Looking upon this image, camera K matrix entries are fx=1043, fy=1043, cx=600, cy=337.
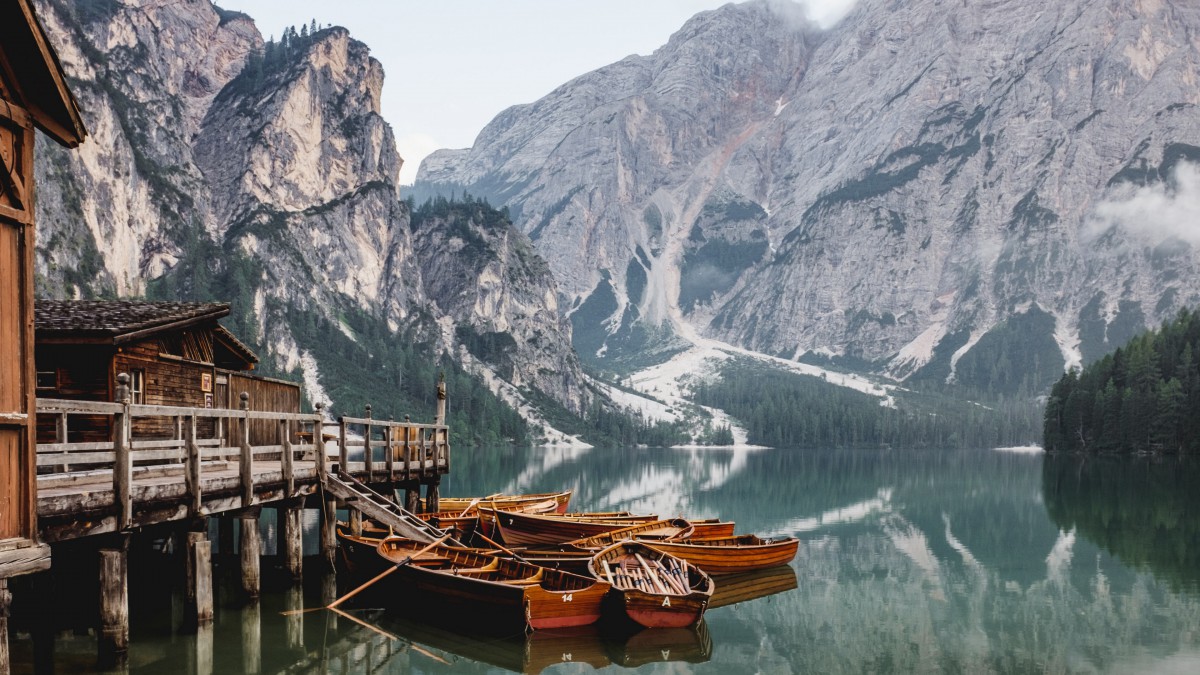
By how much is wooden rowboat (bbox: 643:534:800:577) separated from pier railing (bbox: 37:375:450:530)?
11396mm

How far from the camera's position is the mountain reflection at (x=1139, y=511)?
157ft

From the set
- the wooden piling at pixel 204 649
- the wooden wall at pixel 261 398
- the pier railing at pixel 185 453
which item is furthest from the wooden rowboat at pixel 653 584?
the wooden wall at pixel 261 398

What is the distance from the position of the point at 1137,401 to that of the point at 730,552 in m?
124

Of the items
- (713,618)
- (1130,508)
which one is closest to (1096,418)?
(1130,508)

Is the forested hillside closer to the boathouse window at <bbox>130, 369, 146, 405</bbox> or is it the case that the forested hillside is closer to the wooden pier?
the wooden pier

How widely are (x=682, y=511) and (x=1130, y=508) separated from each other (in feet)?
99.3

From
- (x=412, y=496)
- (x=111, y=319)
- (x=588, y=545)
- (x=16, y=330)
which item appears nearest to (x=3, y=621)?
(x=16, y=330)

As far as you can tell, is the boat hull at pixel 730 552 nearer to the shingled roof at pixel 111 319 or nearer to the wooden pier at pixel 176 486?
the wooden pier at pixel 176 486

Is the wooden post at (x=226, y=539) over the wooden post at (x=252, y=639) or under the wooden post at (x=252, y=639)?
over

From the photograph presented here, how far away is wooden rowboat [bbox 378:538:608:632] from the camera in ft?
90.1

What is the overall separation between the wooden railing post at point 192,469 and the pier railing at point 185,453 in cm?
2

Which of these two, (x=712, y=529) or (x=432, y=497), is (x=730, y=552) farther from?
(x=432, y=497)

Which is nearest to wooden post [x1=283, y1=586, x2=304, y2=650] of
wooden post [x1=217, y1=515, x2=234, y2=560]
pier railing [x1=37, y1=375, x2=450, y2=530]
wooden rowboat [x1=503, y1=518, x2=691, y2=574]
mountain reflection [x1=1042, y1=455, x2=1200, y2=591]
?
pier railing [x1=37, y1=375, x2=450, y2=530]

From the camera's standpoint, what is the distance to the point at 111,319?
3061 centimetres
